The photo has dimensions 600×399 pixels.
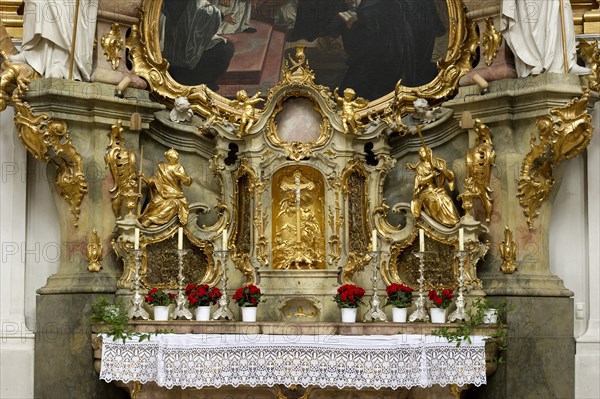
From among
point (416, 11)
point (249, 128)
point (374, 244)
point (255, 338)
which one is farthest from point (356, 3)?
point (255, 338)

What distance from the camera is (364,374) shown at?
14.4 m

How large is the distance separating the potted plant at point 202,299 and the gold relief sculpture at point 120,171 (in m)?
1.33

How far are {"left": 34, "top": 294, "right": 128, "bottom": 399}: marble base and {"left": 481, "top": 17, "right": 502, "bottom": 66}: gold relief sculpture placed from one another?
18.7ft

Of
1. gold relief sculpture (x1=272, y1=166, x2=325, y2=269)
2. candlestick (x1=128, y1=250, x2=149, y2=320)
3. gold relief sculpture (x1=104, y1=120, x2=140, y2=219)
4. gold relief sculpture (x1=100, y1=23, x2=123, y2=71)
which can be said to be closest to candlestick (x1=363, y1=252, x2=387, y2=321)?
gold relief sculpture (x1=272, y1=166, x2=325, y2=269)

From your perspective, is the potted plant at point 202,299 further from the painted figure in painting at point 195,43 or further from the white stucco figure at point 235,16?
the white stucco figure at point 235,16

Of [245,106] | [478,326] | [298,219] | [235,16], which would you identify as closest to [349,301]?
[298,219]

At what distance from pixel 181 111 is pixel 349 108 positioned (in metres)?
2.26

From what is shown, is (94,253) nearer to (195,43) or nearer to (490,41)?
(195,43)

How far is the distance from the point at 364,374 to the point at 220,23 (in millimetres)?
5544

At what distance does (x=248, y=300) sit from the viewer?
1571 centimetres

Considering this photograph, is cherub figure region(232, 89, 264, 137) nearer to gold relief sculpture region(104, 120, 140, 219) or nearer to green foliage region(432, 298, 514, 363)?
gold relief sculpture region(104, 120, 140, 219)

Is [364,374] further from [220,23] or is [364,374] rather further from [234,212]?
[220,23]

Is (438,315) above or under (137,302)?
under

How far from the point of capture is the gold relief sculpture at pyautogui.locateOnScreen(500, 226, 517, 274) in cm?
1565
